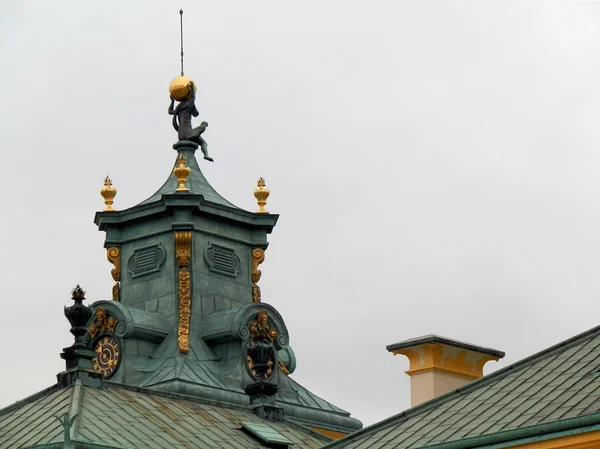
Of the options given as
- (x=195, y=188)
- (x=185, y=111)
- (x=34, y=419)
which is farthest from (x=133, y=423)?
(x=185, y=111)

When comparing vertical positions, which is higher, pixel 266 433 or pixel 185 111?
pixel 185 111

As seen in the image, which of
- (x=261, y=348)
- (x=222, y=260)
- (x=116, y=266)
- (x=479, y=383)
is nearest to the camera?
(x=479, y=383)

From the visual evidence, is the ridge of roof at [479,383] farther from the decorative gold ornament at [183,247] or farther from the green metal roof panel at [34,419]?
the decorative gold ornament at [183,247]

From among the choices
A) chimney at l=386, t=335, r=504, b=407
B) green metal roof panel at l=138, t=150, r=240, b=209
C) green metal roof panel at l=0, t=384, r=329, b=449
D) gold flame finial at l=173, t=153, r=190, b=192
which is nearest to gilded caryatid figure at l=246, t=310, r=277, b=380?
green metal roof panel at l=0, t=384, r=329, b=449

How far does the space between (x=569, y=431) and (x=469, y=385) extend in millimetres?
7308

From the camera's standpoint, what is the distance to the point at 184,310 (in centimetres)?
7688

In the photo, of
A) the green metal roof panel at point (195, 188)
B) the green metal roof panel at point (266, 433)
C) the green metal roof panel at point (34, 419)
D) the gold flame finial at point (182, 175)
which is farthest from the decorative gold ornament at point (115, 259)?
the green metal roof panel at point (34, 419)

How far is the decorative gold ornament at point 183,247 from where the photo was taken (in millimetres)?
76938

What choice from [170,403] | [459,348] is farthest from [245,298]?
[459,348]

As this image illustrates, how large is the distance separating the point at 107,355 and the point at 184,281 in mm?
3918

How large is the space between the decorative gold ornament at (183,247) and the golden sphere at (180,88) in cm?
861

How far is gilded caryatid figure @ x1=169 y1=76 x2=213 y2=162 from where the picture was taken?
83.6m

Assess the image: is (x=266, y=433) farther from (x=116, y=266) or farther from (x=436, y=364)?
(x=116, y=266)

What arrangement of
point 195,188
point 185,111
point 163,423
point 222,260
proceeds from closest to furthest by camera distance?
point 163,423 → point 222,260 → point 195,188 → point 185,111
